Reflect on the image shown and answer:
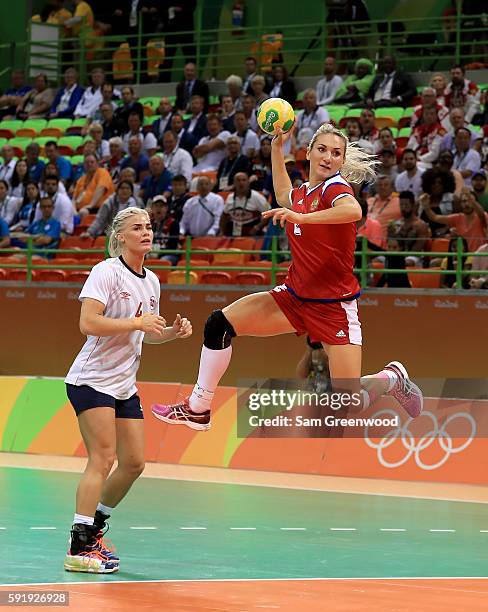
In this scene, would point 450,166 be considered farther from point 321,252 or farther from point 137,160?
point 321,252

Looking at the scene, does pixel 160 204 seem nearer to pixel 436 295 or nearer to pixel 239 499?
pixel 436 295

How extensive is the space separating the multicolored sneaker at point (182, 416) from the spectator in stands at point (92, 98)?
56.8 feet

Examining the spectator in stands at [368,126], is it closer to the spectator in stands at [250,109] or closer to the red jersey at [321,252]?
the spectator in stands at [250,109]

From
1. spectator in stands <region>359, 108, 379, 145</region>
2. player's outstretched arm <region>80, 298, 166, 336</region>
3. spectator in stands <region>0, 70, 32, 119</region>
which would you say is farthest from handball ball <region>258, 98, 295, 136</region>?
spectator in stands <region>0, 70, 32, 119</region>

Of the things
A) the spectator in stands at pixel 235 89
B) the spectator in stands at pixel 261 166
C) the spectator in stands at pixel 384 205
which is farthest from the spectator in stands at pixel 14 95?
the spectator in stands at pixel 384 205

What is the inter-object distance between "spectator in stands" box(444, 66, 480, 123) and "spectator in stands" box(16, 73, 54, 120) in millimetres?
10220

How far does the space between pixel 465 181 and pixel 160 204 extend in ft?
15.8

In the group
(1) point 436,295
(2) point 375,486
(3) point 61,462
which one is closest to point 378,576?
(2) point 375,486

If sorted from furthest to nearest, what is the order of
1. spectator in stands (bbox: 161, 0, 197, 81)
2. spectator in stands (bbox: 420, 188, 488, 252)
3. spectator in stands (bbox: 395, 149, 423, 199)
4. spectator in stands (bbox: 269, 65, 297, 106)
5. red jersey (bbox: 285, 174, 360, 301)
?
spectator in stands (bbox: 161, 0, 197, 81) → spectator in stands (bbox: 269, 65, 297, 106) → spectator in stands (bbox: 395, 149, 423, 199) → spectator in stands (bbox: 420, 188, 488, 252) → red jersey (bbox: 285, 174, 360, 301)

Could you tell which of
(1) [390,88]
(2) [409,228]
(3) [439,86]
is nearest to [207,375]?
(2) [409,228]

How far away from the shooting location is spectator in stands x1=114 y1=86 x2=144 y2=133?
951 inches

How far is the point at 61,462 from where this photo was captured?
51.3 ft

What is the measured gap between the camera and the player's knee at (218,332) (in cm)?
940

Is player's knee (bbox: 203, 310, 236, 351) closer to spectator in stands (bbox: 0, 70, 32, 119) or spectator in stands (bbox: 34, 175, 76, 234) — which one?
spectator in stands (bbox: 34, 175, 76, 234)
